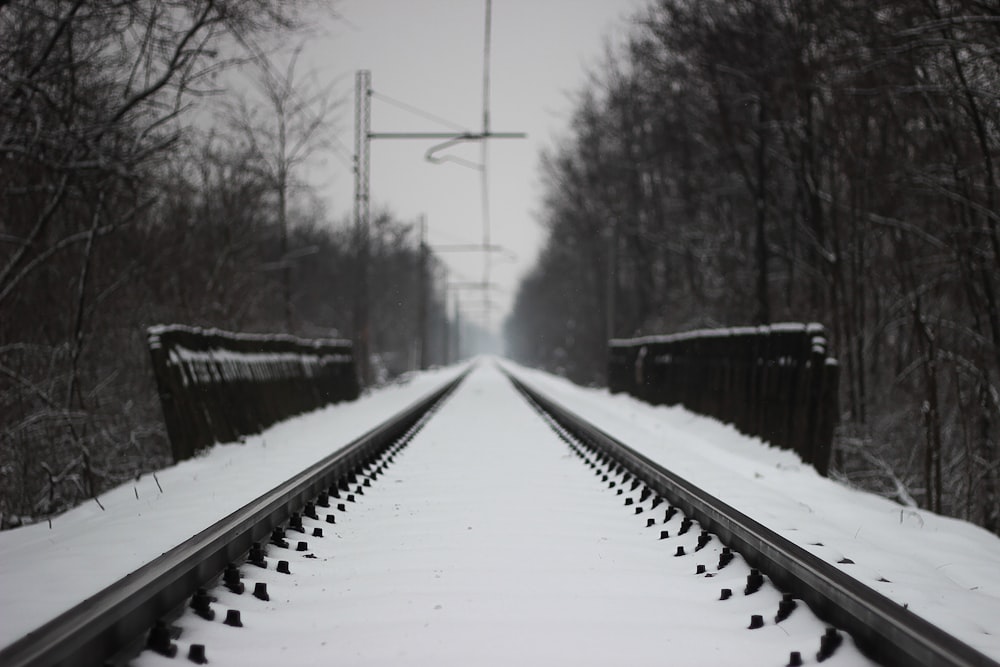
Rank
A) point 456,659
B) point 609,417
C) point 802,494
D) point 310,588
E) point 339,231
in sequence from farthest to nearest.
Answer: point 339,231 → point 609,417 → point 802,494 → point 310,588 → point 456,659

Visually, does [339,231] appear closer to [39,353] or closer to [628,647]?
[39,353]

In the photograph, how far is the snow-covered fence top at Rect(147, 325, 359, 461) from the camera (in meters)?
7.84

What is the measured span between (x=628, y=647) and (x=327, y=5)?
8.05m

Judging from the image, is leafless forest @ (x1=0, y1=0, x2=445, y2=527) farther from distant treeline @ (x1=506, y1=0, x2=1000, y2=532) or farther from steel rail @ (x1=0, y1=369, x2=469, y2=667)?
distant treeline @ (x1=506, y1=0, x2=1000, y2=532)

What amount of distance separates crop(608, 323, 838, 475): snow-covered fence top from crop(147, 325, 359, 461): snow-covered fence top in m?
6.33

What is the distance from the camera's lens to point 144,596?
2.58 meters

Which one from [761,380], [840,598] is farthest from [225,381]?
[840,598]

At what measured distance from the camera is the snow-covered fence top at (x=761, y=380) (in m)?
7.85

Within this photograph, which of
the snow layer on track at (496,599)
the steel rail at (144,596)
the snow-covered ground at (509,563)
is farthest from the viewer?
the snow-covered ground at (509,563)

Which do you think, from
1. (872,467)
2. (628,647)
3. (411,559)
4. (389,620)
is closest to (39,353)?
(411,559)

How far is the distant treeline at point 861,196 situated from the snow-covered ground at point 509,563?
2.79 m

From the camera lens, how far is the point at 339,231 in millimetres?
52156

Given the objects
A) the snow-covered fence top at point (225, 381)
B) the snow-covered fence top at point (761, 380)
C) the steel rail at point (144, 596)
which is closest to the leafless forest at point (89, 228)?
the snow-covered fence top at point (225, 381)

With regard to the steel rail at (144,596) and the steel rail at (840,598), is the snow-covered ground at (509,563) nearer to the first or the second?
the steel rail at (840,598)
